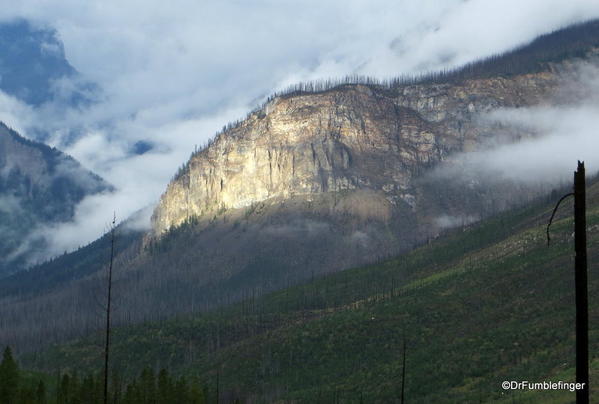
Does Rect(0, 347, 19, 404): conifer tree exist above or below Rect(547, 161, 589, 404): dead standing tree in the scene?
below

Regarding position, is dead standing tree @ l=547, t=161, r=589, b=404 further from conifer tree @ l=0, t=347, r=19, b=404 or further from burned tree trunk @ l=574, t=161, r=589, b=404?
conifer tree @ l=0, t=347, r=19, b=404

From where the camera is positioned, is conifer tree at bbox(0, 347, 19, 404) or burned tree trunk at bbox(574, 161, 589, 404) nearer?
burned tree trunk at bbox(574, 161, 589, 404)

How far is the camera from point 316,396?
19875cm

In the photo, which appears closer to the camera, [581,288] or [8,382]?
[581,288]

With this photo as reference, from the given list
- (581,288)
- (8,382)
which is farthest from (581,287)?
(8,382)

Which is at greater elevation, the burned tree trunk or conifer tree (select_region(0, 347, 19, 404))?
the burned tree trunk

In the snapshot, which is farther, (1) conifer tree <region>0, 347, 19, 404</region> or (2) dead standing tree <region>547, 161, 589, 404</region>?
(1) conifer tree <region>0, 347, 19, 404</region>

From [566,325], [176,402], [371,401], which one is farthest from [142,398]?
[566,325]

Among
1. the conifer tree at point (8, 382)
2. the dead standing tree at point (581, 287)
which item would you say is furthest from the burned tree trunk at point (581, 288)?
the conifer tree at point (8, 382)

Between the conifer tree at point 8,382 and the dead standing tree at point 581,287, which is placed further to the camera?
the conifer tree at point 8,382

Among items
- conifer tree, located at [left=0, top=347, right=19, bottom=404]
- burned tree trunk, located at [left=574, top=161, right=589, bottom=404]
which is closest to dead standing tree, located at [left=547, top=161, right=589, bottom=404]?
burned tree trunk, located at [left=574, top=161, right=589, bottom=404]

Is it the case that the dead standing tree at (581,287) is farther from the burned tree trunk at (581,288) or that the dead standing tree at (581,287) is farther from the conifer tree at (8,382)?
the conifer tree at (8,382)

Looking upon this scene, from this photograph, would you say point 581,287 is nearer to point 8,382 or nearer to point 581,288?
point 581,288

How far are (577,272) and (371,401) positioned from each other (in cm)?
17126
